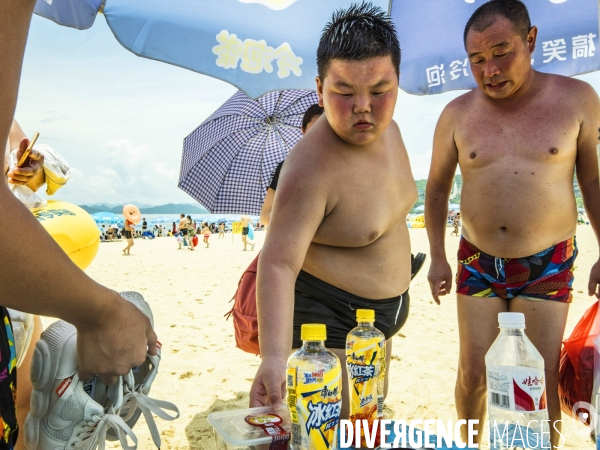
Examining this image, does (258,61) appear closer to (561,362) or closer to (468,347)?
(468,347)

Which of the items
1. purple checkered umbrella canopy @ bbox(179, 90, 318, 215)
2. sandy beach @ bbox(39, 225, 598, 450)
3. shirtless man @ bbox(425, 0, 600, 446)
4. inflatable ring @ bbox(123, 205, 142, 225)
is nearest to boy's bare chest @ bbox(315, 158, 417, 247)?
shirtless man @ bbox(425, 0, 600, 446)

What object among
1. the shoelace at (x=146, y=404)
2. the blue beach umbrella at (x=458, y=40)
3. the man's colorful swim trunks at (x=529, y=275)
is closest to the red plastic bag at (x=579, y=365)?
the man's colorful swim trunks at (x=529, y=275)

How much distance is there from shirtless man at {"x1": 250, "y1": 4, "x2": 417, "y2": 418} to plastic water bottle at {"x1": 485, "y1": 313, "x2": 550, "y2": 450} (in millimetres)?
559

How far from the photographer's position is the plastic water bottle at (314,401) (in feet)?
3.31

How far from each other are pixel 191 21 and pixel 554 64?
2.44m

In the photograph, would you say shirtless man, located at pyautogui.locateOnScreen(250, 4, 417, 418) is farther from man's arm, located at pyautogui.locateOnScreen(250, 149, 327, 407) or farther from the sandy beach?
the sandy beach

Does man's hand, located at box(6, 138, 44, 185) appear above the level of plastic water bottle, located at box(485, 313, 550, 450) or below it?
above

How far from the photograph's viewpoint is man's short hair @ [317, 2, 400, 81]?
1527mm

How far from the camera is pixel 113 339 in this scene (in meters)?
0.90

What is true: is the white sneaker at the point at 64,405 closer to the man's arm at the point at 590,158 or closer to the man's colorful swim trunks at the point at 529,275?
the man's colorful swim trunks at the point at 529,275

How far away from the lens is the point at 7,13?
72 cm

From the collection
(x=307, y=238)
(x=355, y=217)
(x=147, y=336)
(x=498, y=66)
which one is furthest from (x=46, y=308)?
(x=498, y=66)

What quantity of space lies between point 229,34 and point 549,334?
253 cm

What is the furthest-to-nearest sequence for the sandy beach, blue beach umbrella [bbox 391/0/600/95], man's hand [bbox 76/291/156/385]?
the sandy beach → blue beach umbrella [bbox 391/0/600/95] → man's hand [bbox 76/291/156/385]
